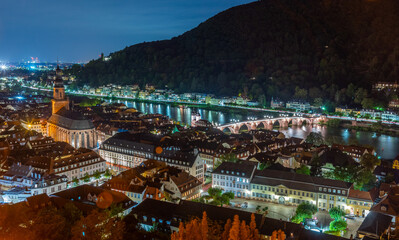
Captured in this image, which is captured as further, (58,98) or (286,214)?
(58,98)

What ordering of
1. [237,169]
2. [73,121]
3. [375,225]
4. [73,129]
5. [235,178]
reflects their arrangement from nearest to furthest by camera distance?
[375,225], [235,178], [237,169], [73,129], [73,121]

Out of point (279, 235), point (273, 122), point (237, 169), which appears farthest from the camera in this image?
point (273, 122)

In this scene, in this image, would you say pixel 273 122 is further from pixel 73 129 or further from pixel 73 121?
pixel 73 129

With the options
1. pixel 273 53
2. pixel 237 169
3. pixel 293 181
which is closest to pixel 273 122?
pixel 237 169

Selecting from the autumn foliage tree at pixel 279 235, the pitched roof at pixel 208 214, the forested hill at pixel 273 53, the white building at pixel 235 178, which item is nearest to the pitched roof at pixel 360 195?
the white building at pixel 235 178

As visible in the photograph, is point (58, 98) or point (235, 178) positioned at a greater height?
point (58, 98)

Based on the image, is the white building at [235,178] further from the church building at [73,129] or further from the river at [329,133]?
the river at [329,133]

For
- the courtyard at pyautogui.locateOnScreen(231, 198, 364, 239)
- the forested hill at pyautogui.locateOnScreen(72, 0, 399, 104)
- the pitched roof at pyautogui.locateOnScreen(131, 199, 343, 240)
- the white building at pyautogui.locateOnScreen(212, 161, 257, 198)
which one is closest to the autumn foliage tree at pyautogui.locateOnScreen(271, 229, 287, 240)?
the pitched roof at pyautogui.locateOnScreen(131, 199, 343, 240)

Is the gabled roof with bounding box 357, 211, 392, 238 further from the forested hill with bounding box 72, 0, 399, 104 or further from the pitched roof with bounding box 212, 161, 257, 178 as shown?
the forested hill with bounding box 72, 0, 399, 104
